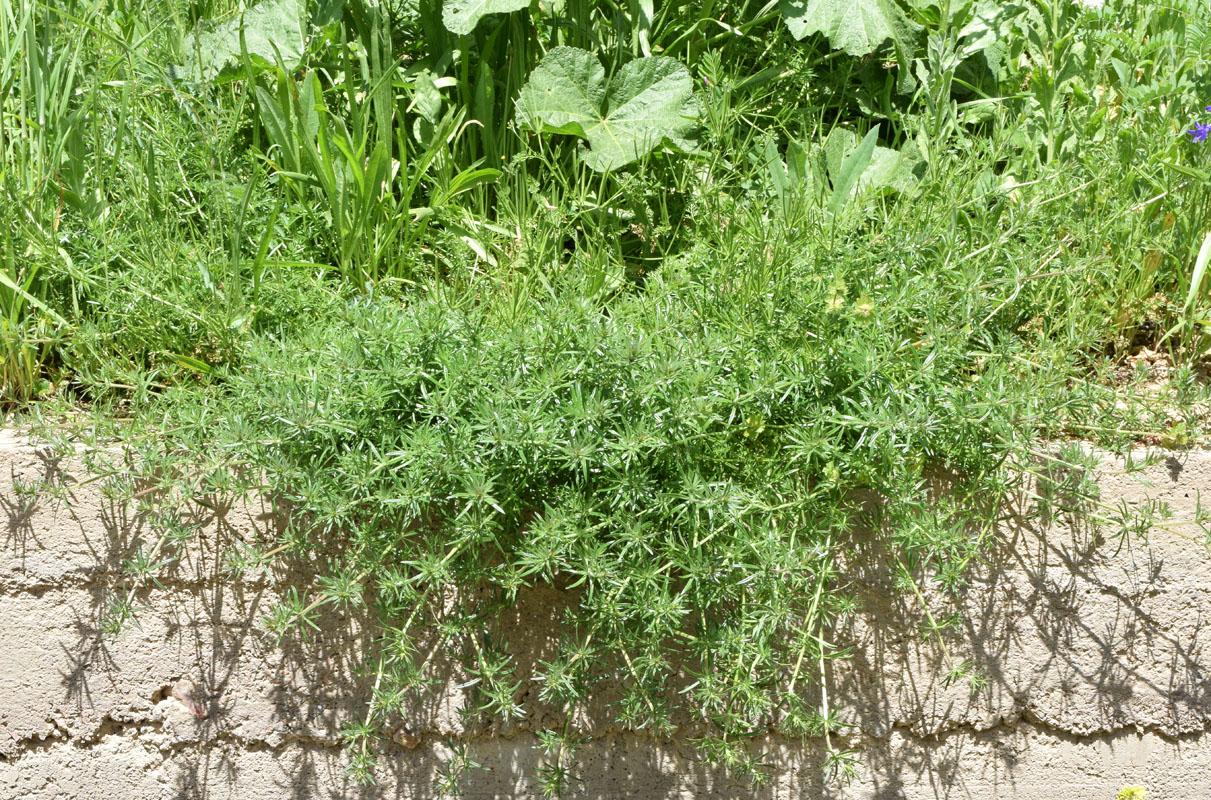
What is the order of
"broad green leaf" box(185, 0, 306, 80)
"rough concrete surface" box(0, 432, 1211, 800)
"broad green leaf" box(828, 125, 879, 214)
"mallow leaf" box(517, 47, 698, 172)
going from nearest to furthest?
"rough concrete surface" box(0, 432, 1211, 800), "broad green leaf" box(828, 125, 879, 214), "mallow leaf" box(517, 47, 698, 172), "broad green leaf" box(185, 0, 306, 80)

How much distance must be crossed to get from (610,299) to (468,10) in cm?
85

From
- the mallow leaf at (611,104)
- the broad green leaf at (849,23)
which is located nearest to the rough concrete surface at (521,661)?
the mallow leaf at (611,104)

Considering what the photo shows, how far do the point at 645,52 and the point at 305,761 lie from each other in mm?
2034

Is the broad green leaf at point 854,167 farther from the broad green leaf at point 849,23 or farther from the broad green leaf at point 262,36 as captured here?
the broad green leaf at point 262,36

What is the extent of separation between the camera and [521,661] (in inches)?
87.3

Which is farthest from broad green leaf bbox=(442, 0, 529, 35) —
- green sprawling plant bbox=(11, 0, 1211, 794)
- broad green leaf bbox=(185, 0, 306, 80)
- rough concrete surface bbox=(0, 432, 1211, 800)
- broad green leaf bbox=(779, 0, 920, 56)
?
rough concrete surface bbox=(0, 432, 1211, 800)

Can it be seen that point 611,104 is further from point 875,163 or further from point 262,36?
point 262,36

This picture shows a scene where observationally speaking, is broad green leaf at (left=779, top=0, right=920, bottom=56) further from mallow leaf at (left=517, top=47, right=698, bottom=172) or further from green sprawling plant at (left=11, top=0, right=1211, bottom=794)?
mallow leaf at (left=517, top=47, right=698, bottom=172)

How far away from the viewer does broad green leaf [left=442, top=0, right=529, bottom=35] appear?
258 cm

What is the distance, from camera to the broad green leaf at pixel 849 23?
2740 millimetres

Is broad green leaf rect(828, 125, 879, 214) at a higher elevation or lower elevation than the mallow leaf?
lower

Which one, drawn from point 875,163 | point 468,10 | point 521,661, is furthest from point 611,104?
point 521,661

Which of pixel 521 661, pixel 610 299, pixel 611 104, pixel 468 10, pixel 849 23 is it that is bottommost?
pixel 521 661

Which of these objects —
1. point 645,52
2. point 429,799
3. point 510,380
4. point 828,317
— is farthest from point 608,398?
point 645,52
